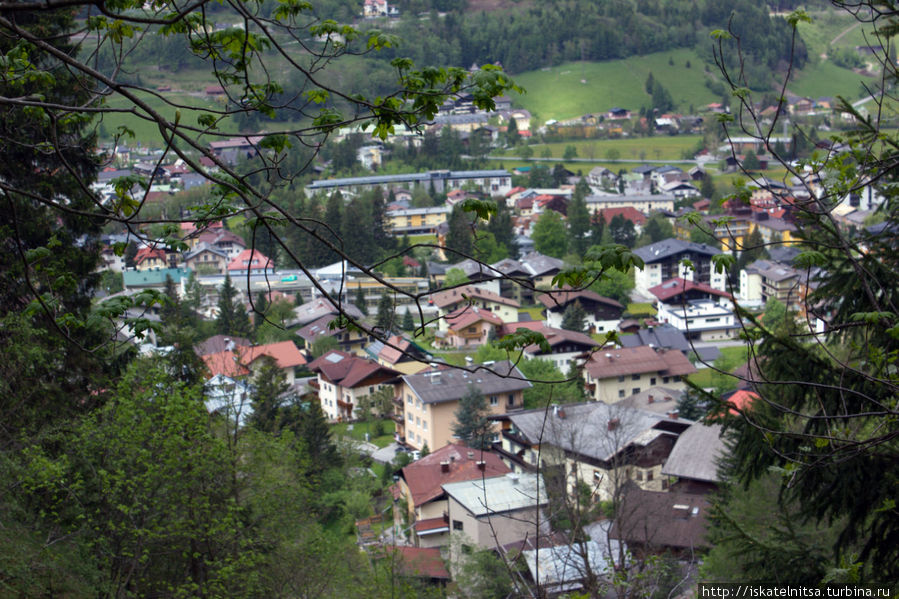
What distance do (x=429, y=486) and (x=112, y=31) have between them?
35.6 ft

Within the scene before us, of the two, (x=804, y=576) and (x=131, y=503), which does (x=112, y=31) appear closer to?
(x=804, y=576)

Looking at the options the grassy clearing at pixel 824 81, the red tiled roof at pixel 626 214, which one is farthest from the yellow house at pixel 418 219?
the grassy clearing at pixel 824 81

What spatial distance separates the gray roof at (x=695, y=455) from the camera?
40.0ft

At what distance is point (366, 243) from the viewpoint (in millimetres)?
33125

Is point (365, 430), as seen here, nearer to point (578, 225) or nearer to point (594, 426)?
point (594, 426)

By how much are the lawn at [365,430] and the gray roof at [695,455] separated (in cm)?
699

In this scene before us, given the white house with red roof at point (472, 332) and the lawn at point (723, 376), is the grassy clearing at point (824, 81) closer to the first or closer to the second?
the lawn at point (723, 376)

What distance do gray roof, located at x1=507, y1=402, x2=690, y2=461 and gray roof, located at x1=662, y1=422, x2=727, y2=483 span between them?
1.91 ft

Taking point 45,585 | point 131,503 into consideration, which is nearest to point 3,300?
point 131,503

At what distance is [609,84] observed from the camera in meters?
62.5

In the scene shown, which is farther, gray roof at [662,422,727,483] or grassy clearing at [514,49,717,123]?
grassy clearing at [514,49,717,123]

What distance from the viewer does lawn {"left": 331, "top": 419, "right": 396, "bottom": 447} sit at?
1780 cm

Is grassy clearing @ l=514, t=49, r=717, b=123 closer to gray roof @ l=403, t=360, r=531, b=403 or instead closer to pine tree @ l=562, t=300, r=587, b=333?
pine tree @ l=562, t=300, r=587, b=333

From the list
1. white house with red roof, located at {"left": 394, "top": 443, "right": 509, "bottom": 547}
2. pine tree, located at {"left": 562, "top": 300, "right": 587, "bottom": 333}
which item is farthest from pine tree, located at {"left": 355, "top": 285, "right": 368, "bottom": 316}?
white house with red roof, located at {"left": 394, "top": 443, "right": 509, "bottom": 547}
